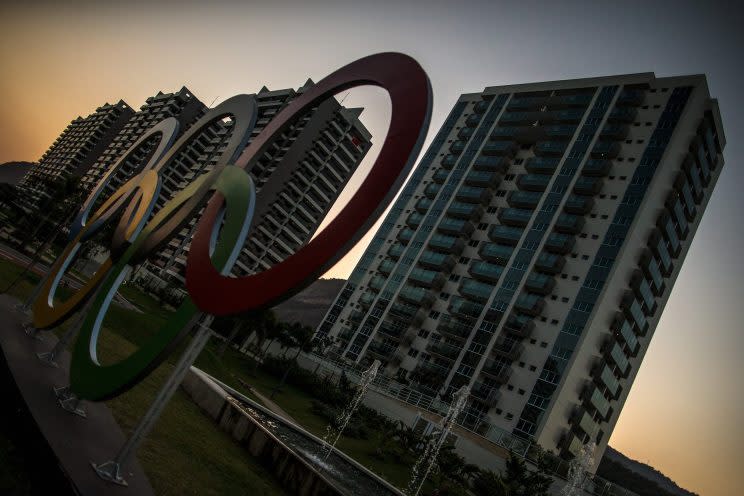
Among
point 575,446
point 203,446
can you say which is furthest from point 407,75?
point 575,446

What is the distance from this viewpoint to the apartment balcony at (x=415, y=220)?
7519 cm

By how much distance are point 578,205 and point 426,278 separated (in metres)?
21.4

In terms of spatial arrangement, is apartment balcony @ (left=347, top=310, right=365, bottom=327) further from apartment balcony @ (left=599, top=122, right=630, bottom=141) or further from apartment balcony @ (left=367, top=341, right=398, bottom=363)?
apartment balcony @ (left=599, top=122, right=630, bottom=141)

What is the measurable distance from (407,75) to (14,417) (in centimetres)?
920

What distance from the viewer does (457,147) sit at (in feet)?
261

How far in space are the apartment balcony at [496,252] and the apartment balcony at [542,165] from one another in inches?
472

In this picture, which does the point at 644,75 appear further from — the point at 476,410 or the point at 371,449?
the point at 371,449

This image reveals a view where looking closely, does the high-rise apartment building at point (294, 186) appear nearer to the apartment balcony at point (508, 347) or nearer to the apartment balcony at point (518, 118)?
the apartment balcony at point (518, 118)

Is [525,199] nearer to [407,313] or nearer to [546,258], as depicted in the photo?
[546,258]

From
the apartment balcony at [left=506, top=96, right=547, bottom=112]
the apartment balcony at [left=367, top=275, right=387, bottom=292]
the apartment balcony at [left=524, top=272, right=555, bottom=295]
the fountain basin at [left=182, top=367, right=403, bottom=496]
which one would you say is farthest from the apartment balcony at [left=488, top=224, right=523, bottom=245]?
the fountain basin at [left=182, top=367, right=403, bottom=496]

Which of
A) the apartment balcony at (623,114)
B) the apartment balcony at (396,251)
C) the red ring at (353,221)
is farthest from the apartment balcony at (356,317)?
the red ring at (353,221)

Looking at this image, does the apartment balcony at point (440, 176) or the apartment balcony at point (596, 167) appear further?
the apartment balcony at point (440, 176)

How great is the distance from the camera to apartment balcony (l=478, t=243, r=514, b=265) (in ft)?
211

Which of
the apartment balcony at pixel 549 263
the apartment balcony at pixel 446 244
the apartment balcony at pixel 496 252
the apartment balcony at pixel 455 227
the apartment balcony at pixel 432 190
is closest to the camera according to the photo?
the apartment balcony at pixel 549 263
